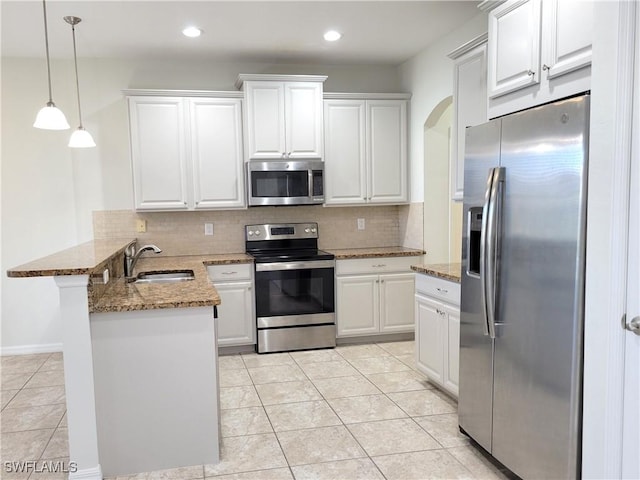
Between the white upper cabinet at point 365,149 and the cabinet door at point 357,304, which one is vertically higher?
the white upper cabinet at point 365,149

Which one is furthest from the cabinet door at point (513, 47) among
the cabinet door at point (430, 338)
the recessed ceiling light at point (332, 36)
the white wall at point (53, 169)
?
the white wall at point (53, 169)

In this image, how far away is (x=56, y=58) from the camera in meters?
A: 4.59

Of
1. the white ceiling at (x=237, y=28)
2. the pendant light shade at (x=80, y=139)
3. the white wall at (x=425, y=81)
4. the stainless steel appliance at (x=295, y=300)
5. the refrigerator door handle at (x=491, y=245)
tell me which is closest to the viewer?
the refrigerator door handle at (x=491, y=245)

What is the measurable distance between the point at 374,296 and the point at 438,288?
152cm

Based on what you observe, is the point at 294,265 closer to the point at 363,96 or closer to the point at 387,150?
the point at 387,150

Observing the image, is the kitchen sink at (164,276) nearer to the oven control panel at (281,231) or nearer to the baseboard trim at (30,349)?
the oven control panel at (281,231)

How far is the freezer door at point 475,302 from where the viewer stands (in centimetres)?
249

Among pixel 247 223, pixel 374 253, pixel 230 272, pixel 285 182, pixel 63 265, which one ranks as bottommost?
pixel 230 272

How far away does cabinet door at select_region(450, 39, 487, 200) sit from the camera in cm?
299

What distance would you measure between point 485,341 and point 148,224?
11.2 ft

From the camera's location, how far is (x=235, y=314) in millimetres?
4500

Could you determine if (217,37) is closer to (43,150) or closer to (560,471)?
(43,150)

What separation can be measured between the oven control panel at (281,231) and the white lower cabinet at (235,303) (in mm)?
520

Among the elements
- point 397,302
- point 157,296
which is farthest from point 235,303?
point 157,296
